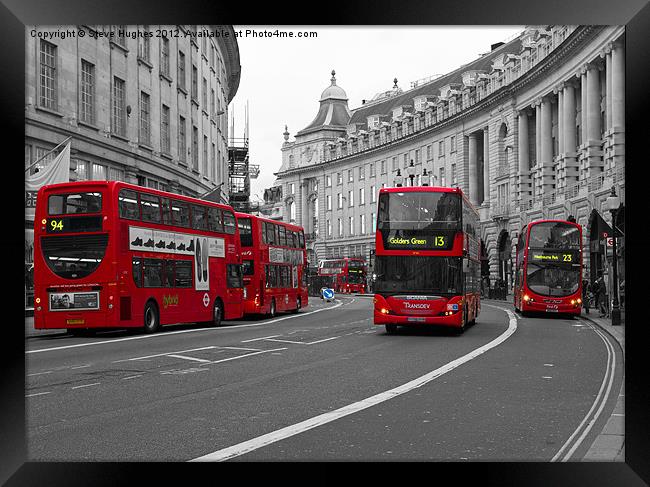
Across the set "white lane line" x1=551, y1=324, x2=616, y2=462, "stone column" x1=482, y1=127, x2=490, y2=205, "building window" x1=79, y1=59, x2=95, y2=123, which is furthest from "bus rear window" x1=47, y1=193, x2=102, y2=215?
"stone column" x1=482, y1=127, x2=490, y2=205

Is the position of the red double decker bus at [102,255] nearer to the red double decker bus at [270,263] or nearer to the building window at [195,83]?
the red double decker bus at [270,263]

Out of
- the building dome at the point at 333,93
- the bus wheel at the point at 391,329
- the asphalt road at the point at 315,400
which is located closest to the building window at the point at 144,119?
the bus wheel at the point at 391,329

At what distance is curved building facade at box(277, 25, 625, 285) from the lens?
5103 cm

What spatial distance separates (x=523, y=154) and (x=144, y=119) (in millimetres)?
39908

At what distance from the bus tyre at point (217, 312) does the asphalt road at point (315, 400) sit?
7.33m

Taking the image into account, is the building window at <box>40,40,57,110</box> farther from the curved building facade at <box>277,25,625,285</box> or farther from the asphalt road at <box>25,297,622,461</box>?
the curved building facade at <box>277,25,625,285</box>

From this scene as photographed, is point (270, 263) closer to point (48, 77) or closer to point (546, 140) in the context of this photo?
point (48, 77)

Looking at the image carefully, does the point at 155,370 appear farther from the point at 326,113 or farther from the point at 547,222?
the point at 326,113

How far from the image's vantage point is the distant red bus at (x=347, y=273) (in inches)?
3157

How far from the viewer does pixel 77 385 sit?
11.9m

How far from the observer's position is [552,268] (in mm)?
34406

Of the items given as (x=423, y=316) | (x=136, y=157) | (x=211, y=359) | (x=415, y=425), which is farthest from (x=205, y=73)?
(x=415, y=425)

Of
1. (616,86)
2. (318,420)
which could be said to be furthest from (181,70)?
(318,420)
